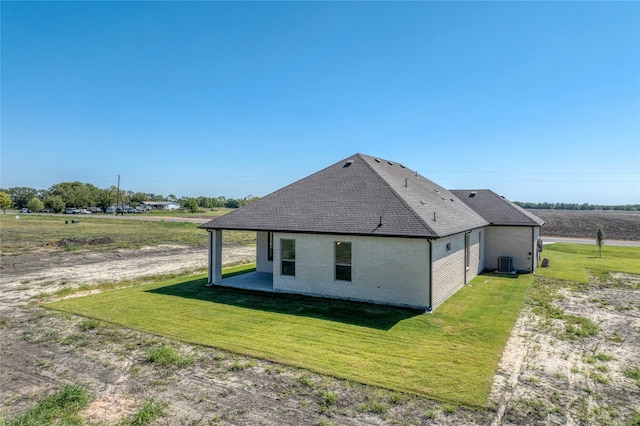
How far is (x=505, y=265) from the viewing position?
19.2 metres

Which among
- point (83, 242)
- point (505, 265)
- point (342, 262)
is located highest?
point (342, 262)

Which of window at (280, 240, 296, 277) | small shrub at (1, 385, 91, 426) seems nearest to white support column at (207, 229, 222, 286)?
window at (280, 240, 296, 277)

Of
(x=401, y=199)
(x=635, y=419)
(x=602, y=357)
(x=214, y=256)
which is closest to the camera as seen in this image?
(x=635, y=419)

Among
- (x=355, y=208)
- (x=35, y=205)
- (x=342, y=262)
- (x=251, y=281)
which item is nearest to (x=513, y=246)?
(x=355, y=208)

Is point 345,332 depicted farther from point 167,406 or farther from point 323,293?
point 167,406

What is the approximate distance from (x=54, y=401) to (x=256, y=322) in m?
5.07

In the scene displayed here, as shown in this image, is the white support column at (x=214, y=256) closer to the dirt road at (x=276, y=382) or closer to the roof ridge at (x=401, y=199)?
the dirt road at (x=276, y=382)

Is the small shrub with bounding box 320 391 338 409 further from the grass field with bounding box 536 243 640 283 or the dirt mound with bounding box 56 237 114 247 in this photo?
the dirt mound with bounding box 56 237 114 247

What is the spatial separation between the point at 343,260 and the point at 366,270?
976mm

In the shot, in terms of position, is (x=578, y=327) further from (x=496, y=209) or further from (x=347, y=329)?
(x=496, y=209)

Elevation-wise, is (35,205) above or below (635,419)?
above

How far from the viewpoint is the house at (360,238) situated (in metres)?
11.7

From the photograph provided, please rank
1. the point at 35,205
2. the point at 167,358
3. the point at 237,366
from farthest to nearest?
the point at 35,205 → the point at 167,358 → the point at 237,366

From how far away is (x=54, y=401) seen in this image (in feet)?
19.7
